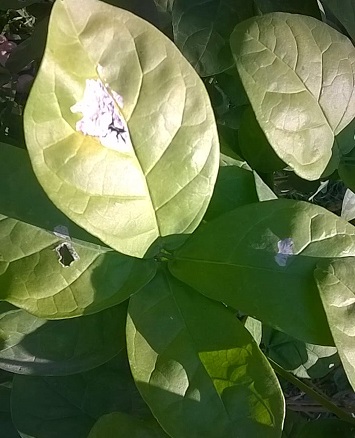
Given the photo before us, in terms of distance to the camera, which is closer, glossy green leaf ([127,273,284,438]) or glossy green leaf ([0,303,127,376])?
glossy green leaf ([127,273,284,438])

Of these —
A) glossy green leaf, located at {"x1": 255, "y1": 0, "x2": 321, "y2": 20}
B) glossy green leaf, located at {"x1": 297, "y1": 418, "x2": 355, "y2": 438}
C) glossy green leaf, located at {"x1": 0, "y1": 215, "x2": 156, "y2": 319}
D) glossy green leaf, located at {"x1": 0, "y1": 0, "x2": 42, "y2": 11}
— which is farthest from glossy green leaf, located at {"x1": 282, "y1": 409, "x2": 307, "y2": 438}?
glossy green leaf, located at {"x1": 0, "y1": 0, "x2": 42, "y2": 11}

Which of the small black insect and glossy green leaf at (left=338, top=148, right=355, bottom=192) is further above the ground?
the small black insect

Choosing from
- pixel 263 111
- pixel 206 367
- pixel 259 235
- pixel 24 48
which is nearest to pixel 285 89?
pixel 263 111

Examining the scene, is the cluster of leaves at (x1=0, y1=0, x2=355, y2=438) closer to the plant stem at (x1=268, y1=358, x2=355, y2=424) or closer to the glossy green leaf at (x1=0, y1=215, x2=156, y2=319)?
the glossy green leaf at (x1=0, y1=215, x2=156, y2=319)

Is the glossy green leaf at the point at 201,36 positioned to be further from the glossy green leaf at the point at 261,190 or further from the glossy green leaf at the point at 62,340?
the glossy green leaf at the point at 62,340

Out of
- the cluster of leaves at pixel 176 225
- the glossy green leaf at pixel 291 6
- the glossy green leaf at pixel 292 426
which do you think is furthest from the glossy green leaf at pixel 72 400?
the glossy green leaf at pixel 291 6

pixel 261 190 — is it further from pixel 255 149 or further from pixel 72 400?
pixel 72 400

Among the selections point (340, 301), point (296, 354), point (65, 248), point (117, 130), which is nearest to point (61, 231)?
point (65, 248)
